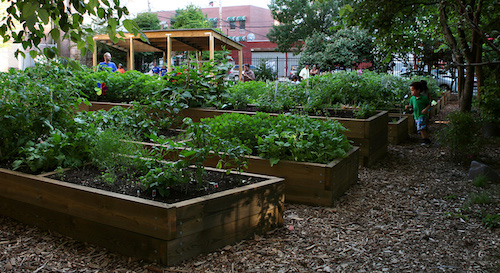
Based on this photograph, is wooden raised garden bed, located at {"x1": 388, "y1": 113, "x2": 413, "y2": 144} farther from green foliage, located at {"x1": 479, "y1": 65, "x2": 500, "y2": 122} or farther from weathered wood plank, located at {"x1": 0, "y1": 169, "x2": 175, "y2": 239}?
weathered wood plank, located at {"x1": 0, "y1": 169, "x2": 175, "y2": 239}

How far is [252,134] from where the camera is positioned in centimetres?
507

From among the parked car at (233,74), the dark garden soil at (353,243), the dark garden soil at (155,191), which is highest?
the parked car at (233,74)

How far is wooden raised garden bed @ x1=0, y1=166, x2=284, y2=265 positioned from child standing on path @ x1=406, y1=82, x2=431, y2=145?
5.19 metres

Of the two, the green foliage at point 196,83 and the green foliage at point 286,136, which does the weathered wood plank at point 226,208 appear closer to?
the green foliage at point 286,136

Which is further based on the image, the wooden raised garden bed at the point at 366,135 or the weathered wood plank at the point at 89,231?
→ the wooden raised garden bed at the point at 366,135

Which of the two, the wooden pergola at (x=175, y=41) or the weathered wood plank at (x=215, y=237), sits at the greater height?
the wooden pergola at (x=175, y=41)

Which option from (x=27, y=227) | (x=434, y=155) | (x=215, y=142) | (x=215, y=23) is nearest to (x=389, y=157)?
(x=434, y=155)

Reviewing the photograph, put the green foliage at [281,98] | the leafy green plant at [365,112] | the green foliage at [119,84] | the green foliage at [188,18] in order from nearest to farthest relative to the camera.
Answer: the leafy green plant at [365,112], the green foliage at [281,98], the green foliage at [119,84], the green foliage at [188,18]

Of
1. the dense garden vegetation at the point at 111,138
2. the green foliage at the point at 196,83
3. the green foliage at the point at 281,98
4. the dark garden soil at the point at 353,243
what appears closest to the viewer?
the dark garden soil at the point at 353,243

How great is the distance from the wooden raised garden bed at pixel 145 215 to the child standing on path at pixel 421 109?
5.19 meters

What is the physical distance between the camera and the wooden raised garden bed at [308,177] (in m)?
4.36

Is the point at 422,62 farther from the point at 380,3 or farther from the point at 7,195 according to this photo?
the point at 7,195

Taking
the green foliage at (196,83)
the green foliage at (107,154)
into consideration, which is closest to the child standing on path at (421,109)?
the green foliage at (196,83)

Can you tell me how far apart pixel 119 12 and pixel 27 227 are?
2178mm
